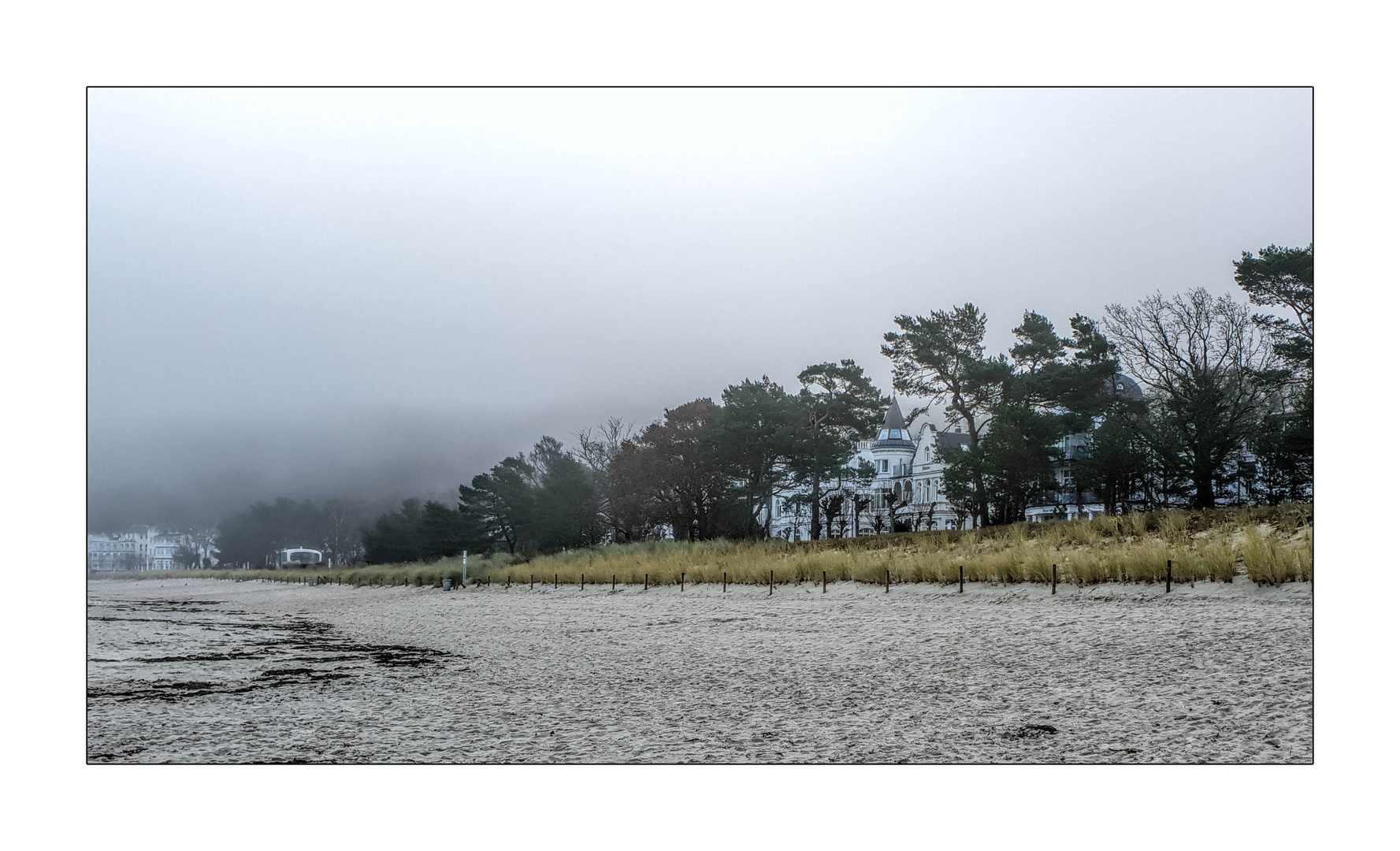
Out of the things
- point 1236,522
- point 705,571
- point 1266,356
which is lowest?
point 705,571

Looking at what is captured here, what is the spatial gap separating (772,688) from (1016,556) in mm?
8639

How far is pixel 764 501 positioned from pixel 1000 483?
8094 mm

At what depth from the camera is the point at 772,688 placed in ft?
21.9

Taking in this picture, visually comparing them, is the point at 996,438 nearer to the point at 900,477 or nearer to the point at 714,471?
the point at 714,471

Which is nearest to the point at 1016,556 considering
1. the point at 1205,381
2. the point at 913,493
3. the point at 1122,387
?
the point at 1205,381

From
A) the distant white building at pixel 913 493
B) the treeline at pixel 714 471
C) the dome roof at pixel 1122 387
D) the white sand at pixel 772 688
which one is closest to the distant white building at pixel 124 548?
the white sand at pixel 772 688

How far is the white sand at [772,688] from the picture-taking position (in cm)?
500

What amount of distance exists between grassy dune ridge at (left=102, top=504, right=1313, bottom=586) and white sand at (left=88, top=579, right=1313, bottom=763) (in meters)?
0.48

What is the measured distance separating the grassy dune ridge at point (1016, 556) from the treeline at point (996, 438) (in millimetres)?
1811

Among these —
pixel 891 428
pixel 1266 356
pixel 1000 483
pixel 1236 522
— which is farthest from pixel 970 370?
pixel 891 428

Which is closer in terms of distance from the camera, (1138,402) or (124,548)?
(124,548)

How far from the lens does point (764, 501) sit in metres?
31.4

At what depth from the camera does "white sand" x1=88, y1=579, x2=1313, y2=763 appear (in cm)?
500

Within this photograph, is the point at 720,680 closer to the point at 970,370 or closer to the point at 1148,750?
the point at 1148,750
